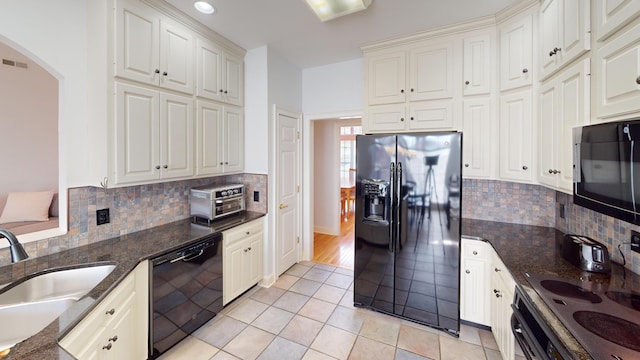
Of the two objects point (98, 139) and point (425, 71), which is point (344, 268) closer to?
point (425, 71)

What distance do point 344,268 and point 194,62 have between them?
3.05m

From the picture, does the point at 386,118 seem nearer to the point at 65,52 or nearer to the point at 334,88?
the point at 334,88

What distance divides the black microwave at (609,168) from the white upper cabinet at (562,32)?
0.50 metres

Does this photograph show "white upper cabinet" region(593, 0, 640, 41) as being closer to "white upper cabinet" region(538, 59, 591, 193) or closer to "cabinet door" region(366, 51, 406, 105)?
"white upper cabinet" region(538, 59, 591, 193)

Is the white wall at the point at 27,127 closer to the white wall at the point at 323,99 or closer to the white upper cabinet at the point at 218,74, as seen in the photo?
the white upper cabinet at the point at 218,74

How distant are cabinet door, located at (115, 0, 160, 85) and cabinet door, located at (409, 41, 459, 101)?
2.36 m

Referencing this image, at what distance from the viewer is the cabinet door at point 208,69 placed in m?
2.46

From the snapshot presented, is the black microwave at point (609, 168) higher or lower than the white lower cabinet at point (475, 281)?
higher

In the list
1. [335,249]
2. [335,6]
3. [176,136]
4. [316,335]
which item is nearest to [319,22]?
[335,6]

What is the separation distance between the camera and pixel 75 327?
1.09 m

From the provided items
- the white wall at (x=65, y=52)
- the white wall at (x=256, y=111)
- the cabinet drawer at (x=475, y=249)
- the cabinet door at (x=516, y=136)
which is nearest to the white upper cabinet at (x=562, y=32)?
the cabinet door at (x=516, y=136)

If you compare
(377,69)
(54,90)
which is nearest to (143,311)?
(377,69)

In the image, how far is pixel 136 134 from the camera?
→ 1963mm

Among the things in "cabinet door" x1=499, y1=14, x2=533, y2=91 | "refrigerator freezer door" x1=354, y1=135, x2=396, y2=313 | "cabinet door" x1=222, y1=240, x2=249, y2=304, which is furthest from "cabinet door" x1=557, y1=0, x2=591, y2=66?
"cabinet door" x1=222, y1=240, x2=249, y2=304
